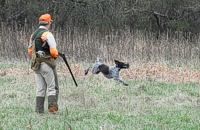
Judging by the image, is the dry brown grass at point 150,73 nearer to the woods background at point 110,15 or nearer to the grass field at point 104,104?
the grass field at point 104,104

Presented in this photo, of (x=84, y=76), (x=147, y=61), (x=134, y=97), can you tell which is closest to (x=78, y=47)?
(x=147, y=61)

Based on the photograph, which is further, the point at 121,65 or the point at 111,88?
the point at 121,65

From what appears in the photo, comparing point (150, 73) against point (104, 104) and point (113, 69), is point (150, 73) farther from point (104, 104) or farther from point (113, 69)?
point (104, 104)

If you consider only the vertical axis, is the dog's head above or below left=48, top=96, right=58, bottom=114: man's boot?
above

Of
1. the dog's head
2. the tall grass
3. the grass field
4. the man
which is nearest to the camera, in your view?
the grass field

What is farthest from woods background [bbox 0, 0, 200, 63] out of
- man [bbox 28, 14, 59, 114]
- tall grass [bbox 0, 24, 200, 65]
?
man [bbox 28, 14, 59, 114]

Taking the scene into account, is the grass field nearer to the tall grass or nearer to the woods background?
the tall grass

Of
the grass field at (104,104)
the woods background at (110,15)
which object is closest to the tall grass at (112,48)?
the woods background at (110,15)

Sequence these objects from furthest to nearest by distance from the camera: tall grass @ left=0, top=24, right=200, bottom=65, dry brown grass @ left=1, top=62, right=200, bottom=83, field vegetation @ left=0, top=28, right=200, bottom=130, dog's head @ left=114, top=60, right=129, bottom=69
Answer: tall grass @ left=0, top=24, right=200, bottom=65 < dry brown grass @ left=1, top=62, right=200, bottom=83 < dog's head @ left=114, top=60, right=129, bottom=69 < field vegetation @ left=0, top=28, right=200, bottom=130

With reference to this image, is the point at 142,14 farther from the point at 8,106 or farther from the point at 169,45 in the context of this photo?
the point at 8,106

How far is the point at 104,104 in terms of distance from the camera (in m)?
6.88

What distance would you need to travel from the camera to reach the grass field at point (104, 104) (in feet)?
18.0

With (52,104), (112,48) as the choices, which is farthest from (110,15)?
(52,104)

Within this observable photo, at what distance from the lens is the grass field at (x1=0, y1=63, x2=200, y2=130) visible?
18.0 ft
